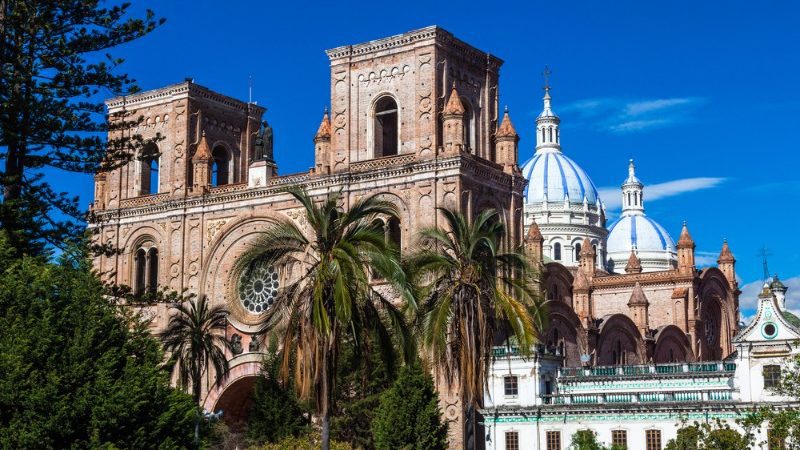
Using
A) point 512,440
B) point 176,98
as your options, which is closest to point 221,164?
point 176,98

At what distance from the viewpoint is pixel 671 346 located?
219 ft

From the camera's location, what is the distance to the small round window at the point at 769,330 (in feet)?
139

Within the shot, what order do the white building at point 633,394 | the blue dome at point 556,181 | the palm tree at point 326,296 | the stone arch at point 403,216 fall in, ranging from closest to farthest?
the palm tree at point 326,296, the white building at point 633,394, the stone arch at point 403,216, the blue dome at point 556,181

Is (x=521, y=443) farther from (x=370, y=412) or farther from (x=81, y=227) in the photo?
(x=81, y=227)

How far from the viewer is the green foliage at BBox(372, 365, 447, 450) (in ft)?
128

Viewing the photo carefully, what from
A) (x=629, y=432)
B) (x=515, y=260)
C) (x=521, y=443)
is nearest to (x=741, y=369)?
(x=629, y=432)

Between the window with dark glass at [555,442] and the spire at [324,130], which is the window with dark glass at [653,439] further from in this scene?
the spire at [324,130]

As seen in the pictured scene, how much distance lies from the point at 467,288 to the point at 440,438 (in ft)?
29.0

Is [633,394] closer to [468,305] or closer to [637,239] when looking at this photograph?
[468,305]

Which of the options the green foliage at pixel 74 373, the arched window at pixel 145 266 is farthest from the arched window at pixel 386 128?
the green foliage at pixel 74 373

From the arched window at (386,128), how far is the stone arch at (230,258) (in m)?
5.48

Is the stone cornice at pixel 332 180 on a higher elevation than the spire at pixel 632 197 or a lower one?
lower

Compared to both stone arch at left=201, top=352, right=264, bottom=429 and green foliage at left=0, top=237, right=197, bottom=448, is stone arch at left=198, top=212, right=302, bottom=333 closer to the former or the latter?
stone arch at left=201, top=352, right=264, bottom=429

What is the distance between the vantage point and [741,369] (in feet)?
139
